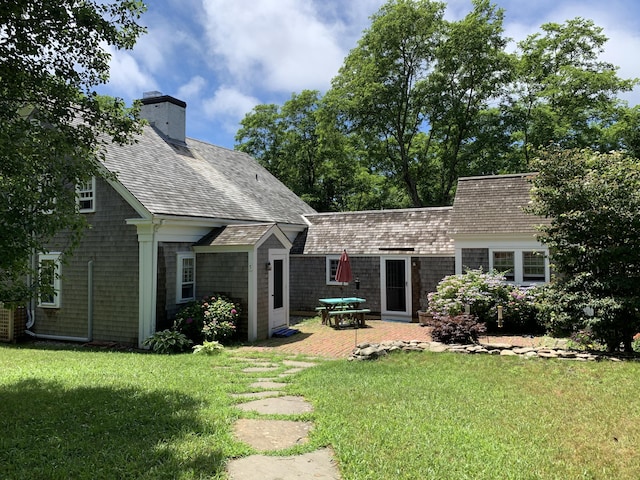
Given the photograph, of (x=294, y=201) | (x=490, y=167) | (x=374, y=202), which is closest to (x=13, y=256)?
(x=294, y=201)

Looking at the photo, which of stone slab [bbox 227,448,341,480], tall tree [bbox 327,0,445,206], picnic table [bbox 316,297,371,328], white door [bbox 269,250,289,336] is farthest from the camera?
tall tree [bbox 327,0,445,206]

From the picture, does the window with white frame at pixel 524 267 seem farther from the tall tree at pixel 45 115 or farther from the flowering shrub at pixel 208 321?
the tall tree at pixel 45 115

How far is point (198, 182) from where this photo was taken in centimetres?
1647

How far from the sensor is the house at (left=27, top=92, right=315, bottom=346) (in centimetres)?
1265

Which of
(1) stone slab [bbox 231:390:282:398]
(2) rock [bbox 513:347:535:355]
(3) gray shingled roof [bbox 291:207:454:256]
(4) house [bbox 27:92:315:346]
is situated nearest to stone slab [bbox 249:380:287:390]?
(1) stone slab [bbox 231:390:282:398]

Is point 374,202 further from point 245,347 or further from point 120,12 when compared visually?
point 120,12

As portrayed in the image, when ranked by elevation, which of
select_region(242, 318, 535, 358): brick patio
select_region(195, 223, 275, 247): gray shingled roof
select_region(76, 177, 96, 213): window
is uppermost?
select_region(76, 177, 96, 213): window

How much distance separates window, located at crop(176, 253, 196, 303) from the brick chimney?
29.5 feet

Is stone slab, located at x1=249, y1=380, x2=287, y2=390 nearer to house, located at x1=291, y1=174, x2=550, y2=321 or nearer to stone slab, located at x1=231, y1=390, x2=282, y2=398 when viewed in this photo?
stone slab, located at x1=231, y1=390, x2=282, y2=398

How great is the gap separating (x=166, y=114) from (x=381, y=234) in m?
11.4

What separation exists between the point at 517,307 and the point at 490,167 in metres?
18.7

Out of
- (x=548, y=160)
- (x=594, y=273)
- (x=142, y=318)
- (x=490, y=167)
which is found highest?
(x=490, y=167)

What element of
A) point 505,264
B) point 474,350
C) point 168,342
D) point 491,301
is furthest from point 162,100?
point 474,350

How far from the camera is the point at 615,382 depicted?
7449 mm
